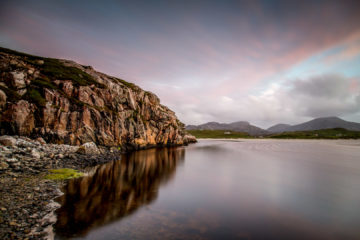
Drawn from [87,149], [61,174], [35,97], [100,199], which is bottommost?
[100,199]

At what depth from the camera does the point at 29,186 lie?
1491 cm

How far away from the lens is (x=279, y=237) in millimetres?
9938

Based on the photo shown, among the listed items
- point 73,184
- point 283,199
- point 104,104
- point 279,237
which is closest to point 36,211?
point 73,184

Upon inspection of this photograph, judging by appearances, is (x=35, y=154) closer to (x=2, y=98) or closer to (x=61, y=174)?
(x=61, y=174)

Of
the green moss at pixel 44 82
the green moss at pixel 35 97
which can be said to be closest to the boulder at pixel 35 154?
the green moss at pixel 35 97

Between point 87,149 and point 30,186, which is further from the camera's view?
point 87,149

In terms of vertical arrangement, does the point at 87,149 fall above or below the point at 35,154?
below

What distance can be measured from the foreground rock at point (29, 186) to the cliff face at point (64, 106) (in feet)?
17.0

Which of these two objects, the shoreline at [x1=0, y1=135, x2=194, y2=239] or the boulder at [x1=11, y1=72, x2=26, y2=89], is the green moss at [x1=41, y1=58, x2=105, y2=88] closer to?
the boulder at [x1=11, y1=72, x2=26, y2=89]

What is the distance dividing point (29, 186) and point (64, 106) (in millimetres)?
27950

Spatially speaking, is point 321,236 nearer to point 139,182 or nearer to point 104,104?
point 139,182

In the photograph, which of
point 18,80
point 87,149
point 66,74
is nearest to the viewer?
point 87,149

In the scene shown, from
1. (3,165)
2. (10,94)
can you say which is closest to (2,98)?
(10,94)

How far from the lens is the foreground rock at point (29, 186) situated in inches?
356
